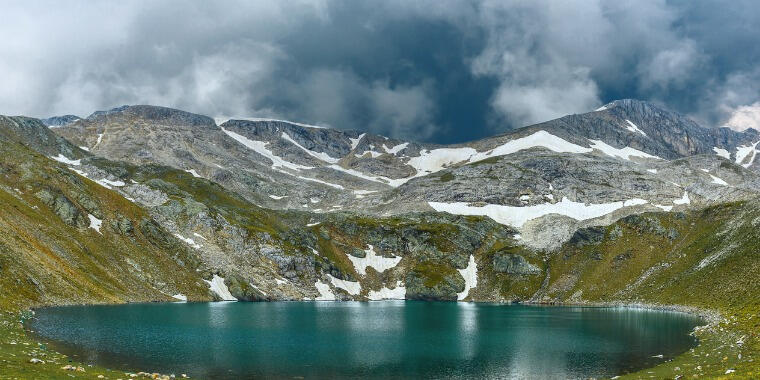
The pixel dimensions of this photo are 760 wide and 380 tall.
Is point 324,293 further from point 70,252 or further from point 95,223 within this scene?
point 70,252

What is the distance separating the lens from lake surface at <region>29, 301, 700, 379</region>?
2136 inches

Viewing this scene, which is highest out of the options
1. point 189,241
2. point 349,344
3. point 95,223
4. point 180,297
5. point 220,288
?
point 95,223

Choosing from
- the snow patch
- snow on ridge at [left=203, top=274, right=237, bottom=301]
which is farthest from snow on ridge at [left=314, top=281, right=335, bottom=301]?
the snow patch

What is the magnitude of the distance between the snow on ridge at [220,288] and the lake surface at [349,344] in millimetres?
55727

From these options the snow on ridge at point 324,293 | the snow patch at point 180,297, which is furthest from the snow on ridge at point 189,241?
the snow on ridge at point 324,293

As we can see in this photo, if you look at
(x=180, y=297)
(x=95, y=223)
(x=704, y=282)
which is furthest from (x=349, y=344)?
(x=95, y=223)

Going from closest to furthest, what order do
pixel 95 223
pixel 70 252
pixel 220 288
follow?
pixel 70 252 → pixel 95 223 → pixel 220 288

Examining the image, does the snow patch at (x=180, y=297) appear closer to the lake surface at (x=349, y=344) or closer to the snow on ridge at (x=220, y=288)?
the snow on ridge at (x=220, y=288)

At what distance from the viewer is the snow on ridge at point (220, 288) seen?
16568 cm

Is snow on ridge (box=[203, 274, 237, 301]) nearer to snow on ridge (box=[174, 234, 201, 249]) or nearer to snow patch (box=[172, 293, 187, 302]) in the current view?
snow patch (box=[172, 293, 187, 302])

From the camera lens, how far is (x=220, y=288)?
552 ft

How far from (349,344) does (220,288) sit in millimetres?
106025

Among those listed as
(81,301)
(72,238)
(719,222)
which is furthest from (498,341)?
(719,222)

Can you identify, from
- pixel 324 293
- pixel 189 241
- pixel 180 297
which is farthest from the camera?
pixel 324 293
